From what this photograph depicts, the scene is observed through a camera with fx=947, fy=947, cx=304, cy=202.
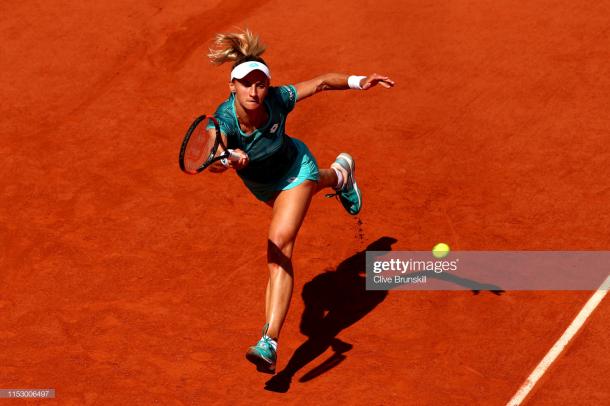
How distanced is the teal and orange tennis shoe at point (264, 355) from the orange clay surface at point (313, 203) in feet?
1.59

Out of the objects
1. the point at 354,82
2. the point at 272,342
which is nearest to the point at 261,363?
the point at 272,342

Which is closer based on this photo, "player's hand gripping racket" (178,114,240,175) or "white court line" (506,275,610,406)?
"player's hand gripping racket" (178,114,240,175)

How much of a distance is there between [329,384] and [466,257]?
7.00 feet

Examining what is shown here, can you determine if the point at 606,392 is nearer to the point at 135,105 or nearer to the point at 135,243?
the point at 135,243

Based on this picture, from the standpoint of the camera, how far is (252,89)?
24.8 ft

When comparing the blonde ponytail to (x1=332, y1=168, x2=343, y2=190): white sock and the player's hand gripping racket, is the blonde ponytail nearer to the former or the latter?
the player's hand gripping racket

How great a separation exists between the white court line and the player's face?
312 cm

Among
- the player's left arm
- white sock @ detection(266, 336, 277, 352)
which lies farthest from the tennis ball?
white sock @ detection(266, 336, 277, 352)

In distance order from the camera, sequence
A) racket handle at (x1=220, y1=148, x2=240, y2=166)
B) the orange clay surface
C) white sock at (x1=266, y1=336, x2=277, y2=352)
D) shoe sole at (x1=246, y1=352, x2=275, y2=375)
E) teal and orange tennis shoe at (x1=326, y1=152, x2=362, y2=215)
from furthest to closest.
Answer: teal and orange tennis shoe at (x1=326, y1=152, x2=362, y2=215), the orange clay surface, white sock at (x1=266, y1=336, x2=277, y2=352), shoe sole at (x1=246, y1=352, x2=275, y2=375), racket handle at (x1=220, y1=148, x2=240, y2=166)

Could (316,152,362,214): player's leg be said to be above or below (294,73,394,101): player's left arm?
below

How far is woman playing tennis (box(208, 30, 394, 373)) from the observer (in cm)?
755

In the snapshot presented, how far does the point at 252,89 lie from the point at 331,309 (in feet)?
7.79

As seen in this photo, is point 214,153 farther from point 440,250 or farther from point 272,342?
point 440,250

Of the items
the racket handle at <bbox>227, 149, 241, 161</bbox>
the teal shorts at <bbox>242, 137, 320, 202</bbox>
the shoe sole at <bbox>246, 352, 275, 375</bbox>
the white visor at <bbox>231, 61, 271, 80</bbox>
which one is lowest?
the shoe sole at <bbox>246, 352, 275, 375</bbox>
